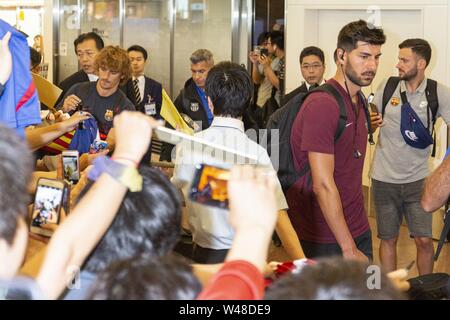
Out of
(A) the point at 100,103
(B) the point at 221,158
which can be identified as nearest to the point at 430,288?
(B) the point at 221,158

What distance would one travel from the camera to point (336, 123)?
12.1ft

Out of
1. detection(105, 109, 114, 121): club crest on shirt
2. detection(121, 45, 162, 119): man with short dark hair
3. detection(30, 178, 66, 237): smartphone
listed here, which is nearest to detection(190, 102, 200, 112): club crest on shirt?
detection(121, 45, 162, 119): man with short dark hair

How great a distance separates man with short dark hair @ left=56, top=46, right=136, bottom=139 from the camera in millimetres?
5410

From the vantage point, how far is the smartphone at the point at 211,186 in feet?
5.40

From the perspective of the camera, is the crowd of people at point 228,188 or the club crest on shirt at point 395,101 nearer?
the crowd of people at point 228,188

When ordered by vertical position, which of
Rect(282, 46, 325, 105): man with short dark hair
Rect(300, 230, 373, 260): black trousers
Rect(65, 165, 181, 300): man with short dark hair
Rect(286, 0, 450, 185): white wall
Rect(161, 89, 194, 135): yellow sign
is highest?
Rect(286, 0, 450, 185): white wall

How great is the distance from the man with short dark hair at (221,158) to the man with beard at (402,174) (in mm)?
2069

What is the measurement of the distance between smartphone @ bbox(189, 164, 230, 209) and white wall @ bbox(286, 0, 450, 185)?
19.1ft

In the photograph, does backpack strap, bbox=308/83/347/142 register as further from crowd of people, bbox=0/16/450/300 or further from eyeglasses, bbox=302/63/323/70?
eyeglasses, bbox=302/63/323/70

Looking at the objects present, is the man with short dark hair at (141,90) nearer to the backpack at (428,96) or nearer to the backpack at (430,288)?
the backpack at (428,96)

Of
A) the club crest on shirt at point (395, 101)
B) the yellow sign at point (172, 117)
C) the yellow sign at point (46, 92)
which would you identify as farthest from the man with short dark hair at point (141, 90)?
the club crest on shirt at point (395, 101)

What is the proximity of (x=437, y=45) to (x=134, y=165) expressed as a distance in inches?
260
